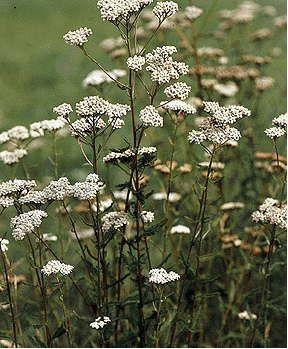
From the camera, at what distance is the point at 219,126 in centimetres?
274

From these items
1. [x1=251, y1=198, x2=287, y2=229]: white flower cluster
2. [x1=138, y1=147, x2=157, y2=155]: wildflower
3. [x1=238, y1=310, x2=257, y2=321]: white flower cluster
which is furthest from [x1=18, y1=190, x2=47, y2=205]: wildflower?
[x1=238, y1=310, x2=257, y2=321]: white flower cluster

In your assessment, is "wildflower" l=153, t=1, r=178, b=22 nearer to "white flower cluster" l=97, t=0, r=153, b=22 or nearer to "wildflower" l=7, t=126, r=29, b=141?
"white flower cluster" l=97, t=0, r=153, b=22

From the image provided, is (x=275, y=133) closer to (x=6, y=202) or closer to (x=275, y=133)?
(x=275, y=133)

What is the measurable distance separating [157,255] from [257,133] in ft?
3.28

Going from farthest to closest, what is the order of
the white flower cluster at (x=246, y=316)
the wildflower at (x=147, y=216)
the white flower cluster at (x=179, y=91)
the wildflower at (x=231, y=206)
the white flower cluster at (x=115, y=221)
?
the wildflower at (x=231, y=206) → the white flower cluster at (x=246, y=316) → the wildflower at (x=147, y=216) → the white flower cluster at (x=115, y=221) → the white flower cluster at (x=179, y=91)

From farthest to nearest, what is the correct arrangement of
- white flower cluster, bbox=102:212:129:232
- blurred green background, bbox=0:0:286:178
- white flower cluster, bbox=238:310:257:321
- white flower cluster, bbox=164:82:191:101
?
blurred green background, bbox=0:0:286:178
white flower cluster, bbox=238:310:257:321
white flower cluster, bbox=102:212:129:232
white flower cluster, bbox=164:82:191:101

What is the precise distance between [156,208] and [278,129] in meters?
1.53

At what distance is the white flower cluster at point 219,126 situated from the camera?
8.80 ft

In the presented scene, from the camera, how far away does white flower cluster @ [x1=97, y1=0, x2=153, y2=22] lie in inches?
99.8

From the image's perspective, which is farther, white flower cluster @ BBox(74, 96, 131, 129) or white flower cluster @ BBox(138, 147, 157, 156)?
white flower cluster @ BBox(138, 147, 157, 156)

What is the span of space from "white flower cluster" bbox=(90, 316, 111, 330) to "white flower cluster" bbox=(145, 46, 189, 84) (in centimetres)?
87

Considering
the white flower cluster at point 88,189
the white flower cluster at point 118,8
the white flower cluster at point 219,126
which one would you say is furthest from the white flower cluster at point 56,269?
the white flower cluster at point 118,8

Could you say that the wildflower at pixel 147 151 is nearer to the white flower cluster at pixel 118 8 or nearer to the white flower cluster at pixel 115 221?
the white flower cluster at pixel 115 221

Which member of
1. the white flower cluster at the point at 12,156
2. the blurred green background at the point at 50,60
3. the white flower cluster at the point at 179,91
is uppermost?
the blurred green background at the point at 50,60
